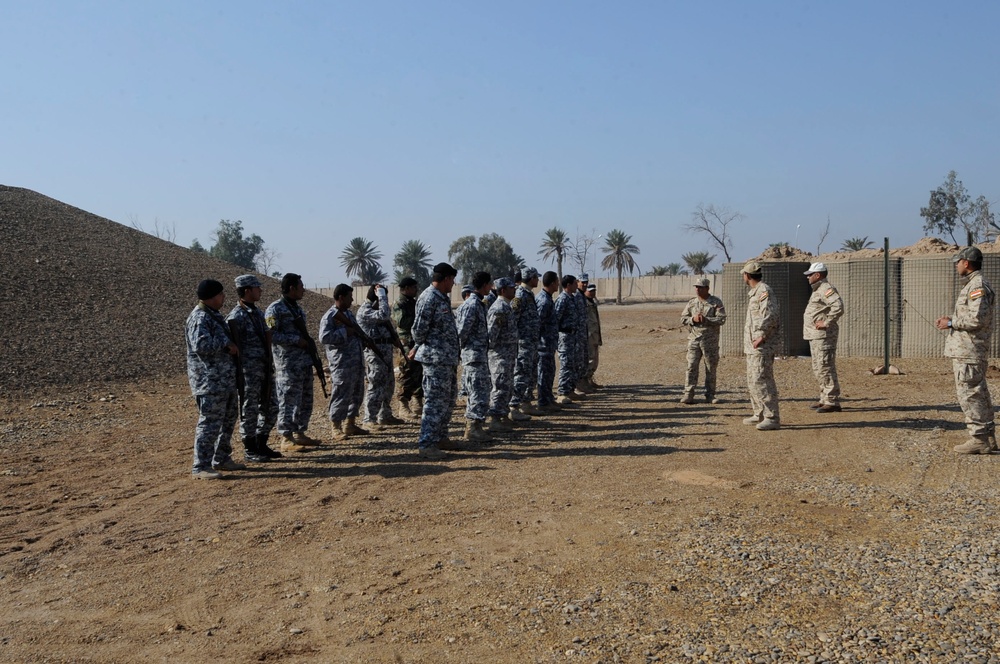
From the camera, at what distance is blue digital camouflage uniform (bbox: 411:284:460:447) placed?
7.48 metres

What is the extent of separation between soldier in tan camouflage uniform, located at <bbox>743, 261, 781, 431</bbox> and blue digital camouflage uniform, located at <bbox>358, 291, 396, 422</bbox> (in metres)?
4.11

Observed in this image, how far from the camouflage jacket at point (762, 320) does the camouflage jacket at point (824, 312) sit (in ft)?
4.35

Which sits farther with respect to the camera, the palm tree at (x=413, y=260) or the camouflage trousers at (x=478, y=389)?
the palm tree at (x=413, y=260)

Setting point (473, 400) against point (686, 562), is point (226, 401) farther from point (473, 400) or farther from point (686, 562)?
point (686, 562)

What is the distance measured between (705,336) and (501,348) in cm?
312

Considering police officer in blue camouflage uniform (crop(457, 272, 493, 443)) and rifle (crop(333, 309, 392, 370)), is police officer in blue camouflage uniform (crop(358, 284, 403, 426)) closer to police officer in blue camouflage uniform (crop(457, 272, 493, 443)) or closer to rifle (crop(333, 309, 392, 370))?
rifle (crop(333, 309, 392, 370))

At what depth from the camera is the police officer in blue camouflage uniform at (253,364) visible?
7359mm

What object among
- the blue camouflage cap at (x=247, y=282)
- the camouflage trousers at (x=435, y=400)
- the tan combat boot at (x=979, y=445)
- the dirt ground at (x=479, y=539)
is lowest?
the dirt ground at (x=479, y=539)

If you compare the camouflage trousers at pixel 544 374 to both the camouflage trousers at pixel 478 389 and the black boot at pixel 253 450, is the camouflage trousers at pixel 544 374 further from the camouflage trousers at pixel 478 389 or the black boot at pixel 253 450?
the black boot at pixel 253 450

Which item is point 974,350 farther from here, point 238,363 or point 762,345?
point 238,363

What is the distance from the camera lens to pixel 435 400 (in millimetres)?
7488

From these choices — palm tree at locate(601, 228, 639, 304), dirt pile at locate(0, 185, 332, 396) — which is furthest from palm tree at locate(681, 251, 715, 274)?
dirt pile at locate(0, 185, 332, 396)

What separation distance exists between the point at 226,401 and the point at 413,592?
3.43 metres

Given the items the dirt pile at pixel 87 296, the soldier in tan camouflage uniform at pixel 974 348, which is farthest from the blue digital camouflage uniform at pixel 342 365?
the dirt pile at pixel 87 296
